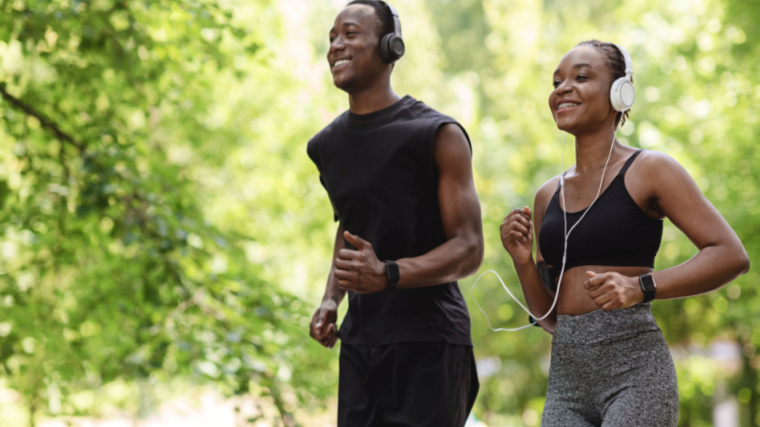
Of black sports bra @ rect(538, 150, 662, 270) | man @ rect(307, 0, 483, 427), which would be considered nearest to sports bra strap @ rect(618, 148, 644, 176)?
black sports bra @ rect(538, 150, 662, 270)

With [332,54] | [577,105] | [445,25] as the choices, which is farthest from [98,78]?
[445,25]

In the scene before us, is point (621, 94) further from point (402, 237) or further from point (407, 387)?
point (407, 387)

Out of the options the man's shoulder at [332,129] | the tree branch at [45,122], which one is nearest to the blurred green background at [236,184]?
the tree branch at [45,122]

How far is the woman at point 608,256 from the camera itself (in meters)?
2.19

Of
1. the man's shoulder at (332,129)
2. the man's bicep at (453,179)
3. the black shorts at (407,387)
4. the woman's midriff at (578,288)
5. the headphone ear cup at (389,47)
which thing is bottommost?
the black shorts at (407,387)

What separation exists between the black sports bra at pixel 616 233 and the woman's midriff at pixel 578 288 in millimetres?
16

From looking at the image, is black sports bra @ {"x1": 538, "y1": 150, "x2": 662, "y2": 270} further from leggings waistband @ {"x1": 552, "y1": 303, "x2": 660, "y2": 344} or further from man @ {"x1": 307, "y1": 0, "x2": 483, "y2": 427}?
man @ {"x1": 307, "y1": 0, "x2": 483, "y2": 427}

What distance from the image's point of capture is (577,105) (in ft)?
8.13

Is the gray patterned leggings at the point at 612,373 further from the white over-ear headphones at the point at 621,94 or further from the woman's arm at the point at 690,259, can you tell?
the white over-ear headphones at the point at 621,94

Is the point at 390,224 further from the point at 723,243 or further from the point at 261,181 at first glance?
the point at 261,181

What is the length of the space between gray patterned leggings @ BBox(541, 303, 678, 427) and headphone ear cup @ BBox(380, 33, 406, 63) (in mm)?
1050

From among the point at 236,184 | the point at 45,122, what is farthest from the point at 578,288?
the point at 236,184

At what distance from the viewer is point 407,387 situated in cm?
262

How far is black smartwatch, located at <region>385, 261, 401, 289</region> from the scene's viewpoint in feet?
8.02
